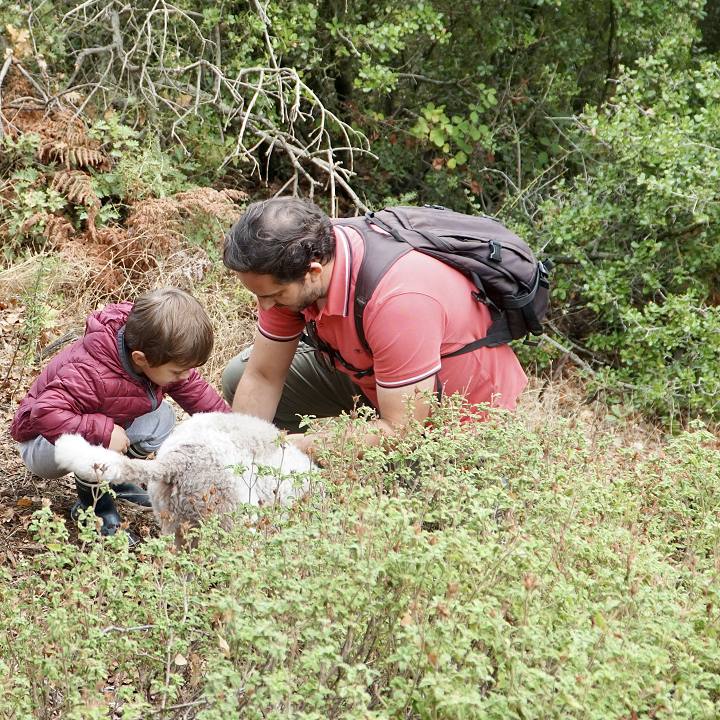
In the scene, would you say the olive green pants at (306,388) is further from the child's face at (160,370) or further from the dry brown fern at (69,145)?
the dry brown fern at (69,145)

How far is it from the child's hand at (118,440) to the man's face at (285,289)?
0.99 metres

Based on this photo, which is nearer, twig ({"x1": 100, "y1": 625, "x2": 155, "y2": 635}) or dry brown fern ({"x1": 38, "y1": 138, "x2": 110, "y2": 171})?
twig ({"x1": 100, "y1": 625, "x2": 155, "y2": 635})

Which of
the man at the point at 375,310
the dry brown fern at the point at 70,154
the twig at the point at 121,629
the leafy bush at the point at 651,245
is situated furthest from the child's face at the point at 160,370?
the leafy bush at the point at 651,245

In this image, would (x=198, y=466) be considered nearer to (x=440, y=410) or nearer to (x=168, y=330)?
(x=168, y=330)

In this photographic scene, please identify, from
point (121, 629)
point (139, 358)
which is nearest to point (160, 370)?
point (139, 358)

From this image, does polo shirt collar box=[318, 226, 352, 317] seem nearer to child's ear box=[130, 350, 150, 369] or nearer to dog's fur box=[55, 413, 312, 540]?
dog's fur box=[55, 413, 312, 540]

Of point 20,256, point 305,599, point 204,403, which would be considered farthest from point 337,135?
point 305,599

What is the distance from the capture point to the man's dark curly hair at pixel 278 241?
12.4 ft

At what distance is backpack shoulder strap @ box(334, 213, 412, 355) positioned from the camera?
12.9 feet

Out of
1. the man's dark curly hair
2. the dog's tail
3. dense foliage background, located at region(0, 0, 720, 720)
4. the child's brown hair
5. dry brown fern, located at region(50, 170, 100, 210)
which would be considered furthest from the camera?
dry brown fern, located at region(50, 170, 100, 210)

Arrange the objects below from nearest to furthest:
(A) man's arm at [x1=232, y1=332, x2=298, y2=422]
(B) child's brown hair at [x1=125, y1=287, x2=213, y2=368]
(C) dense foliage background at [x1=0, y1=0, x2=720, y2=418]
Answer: (B) child's brown hair at [x1=125, y1=287, x2=213, y2=368] < (A) man's arm at [x1=232, y1=332, x2=298, y2=422] < (C) dense foliage background at [x1=0, y1=0, x2=720, y2=418]

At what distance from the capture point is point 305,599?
96.1 inches

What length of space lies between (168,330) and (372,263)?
1013 mm

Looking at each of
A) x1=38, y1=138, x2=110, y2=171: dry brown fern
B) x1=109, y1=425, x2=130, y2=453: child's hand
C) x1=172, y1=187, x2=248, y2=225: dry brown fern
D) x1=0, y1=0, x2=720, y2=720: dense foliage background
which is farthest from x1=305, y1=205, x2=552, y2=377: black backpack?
x1=38, y1=138, x2=110, y2=171: dry brown fern
